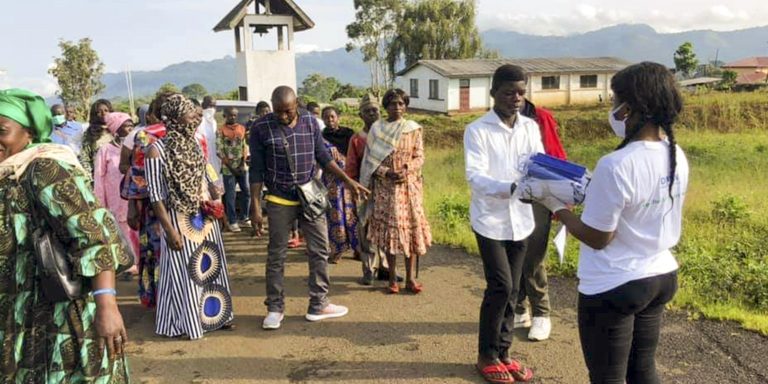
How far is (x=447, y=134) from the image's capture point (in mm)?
24516

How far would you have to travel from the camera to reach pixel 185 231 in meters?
4.11

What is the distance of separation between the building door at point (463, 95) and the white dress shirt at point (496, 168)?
32175 millimetres

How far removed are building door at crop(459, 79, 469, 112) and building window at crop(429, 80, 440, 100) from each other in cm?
145

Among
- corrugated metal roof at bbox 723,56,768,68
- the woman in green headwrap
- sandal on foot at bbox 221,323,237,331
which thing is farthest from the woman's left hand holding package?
corrugated metal roof at bbox 723,56,768,68

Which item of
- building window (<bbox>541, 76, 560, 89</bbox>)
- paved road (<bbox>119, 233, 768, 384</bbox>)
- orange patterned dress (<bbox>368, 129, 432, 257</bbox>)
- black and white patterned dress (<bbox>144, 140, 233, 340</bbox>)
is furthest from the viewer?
building window (<bbox>541, 76, 560, 89</bbox>)

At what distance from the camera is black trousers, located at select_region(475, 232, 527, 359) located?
327 cm

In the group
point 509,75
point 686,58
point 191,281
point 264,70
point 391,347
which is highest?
point 686,58

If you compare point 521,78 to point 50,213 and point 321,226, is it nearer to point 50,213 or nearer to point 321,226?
point 321,226

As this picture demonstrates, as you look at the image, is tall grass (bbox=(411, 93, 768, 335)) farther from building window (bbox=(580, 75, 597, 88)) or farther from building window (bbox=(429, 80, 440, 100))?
building window (bbox=(580, 75, 597, 88))

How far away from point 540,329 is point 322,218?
176cm

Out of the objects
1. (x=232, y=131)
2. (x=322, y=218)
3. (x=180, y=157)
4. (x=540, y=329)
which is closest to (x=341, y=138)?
(x=232, y=131)

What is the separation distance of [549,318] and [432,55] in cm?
4009

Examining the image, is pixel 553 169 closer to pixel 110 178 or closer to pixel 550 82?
pixel 110 178

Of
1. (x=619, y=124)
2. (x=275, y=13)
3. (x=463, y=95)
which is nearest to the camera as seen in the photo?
(x=619, y=124)
